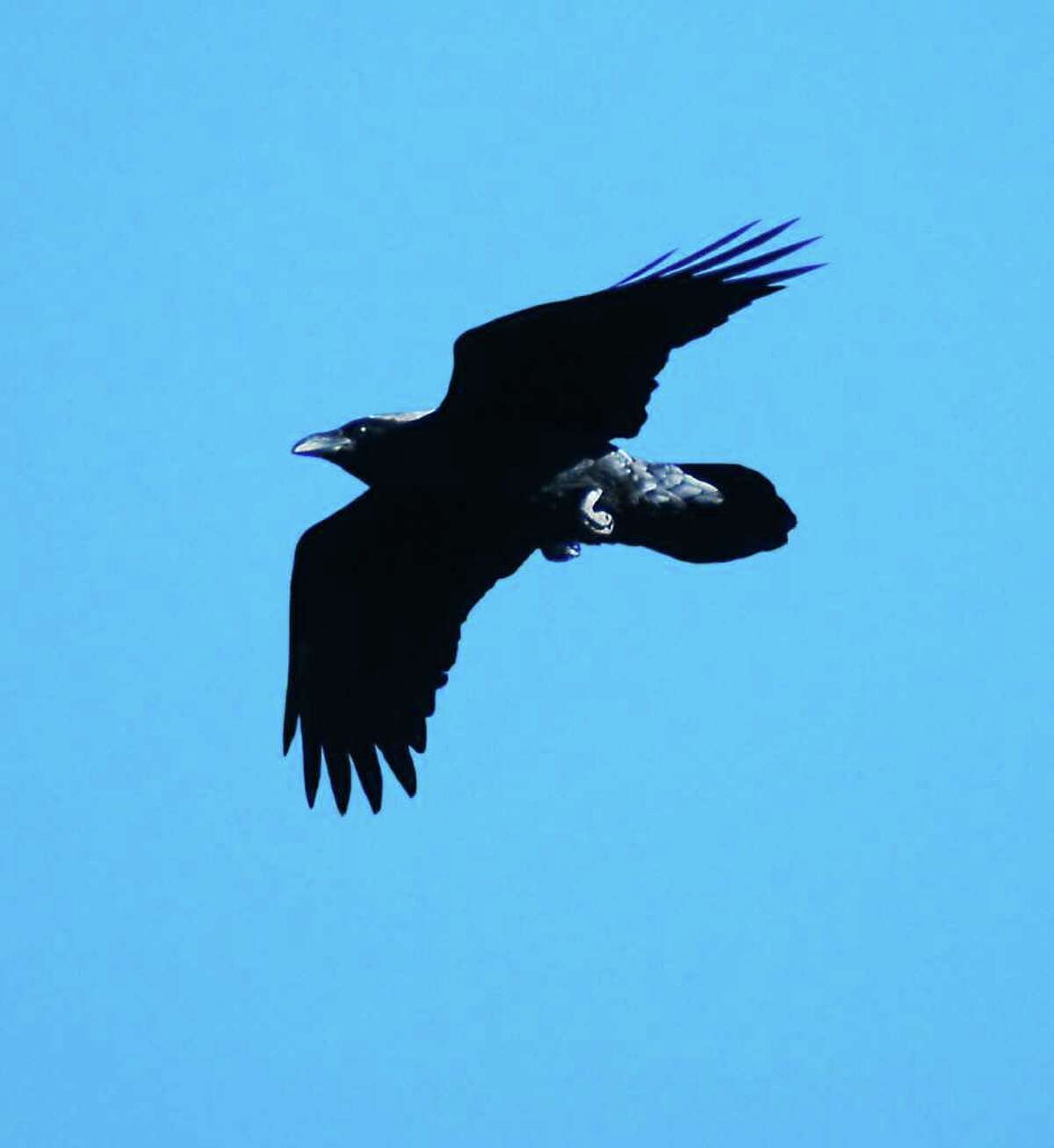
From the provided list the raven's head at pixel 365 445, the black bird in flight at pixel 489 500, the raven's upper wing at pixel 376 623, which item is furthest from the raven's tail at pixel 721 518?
the raven's head at pixel 365 445

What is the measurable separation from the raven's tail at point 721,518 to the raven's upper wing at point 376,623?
1.97ft

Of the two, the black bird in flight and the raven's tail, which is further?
the raven's tail

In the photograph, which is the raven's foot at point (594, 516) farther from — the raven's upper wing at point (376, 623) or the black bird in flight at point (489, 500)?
the raven's upper wing at point (376, 623)

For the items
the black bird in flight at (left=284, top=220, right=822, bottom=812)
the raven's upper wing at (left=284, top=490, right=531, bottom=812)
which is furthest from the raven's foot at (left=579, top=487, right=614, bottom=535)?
the raven's upper wing at (left=284, top=490, right=531, bottom=812)

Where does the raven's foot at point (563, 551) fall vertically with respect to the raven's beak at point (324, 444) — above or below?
below

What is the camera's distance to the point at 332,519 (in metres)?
9.22

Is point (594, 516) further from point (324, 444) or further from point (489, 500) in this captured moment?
point (324, 444)

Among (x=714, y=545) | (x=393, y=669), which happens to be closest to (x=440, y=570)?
(x=393, y=669)

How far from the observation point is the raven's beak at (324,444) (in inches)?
345

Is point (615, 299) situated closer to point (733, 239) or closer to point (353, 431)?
point (733, 239)

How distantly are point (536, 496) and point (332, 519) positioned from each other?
93cm

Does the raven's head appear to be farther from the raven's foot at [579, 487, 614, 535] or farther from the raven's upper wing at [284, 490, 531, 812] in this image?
the raven's foot at [579, 487, 614, 535]

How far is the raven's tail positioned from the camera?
29.1ft

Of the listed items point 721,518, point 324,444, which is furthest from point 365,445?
point 721,518
